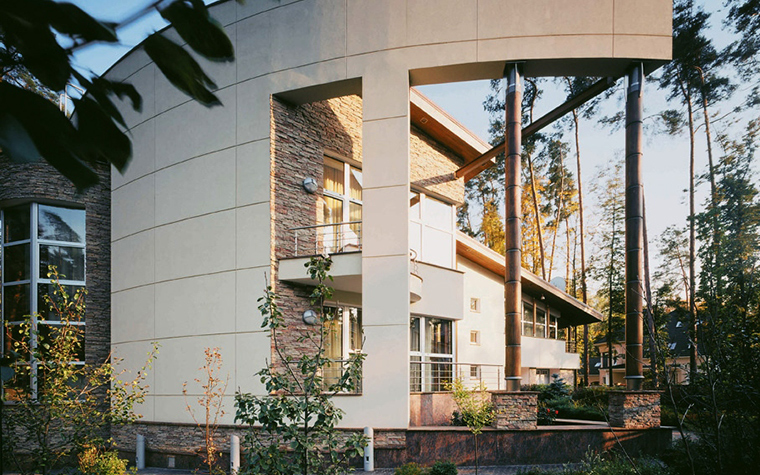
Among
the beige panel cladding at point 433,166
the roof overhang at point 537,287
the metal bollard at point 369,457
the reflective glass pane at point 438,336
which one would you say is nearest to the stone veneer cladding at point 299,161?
the metal bollard at point 369,457

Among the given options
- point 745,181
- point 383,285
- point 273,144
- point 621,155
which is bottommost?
point 383,285

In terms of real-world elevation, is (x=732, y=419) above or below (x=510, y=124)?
below

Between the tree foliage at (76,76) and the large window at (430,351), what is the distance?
14720 mm

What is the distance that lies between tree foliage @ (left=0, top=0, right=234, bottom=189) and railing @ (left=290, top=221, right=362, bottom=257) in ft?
40.0

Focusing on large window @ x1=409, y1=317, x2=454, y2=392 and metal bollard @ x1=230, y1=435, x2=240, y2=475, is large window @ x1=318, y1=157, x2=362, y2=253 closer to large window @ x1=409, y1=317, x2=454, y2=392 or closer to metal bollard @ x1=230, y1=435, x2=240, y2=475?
large window @ x1=409, y1=317, x2=454, y2=392

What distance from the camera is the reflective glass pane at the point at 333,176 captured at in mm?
14734

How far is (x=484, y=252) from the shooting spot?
20875 millimetres

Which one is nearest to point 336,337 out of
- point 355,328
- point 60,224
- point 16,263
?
point 355,328

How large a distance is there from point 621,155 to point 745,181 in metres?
7.72

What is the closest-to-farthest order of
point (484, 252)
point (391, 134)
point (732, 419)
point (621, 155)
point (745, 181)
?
point (732, 419)
point (391, 134)
point (484, 252)
point (745, 181)
point (621, 155)

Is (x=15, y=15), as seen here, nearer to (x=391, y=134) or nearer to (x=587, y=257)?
(x=391, y=134)

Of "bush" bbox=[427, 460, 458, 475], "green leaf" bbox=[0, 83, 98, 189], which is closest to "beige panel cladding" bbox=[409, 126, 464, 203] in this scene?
"bush" bbox=[427, 460, 458, 475]

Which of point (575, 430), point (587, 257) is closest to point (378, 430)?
point (575, 430)

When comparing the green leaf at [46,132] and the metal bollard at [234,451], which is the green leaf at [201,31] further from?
the metal bollard at [234,451]
